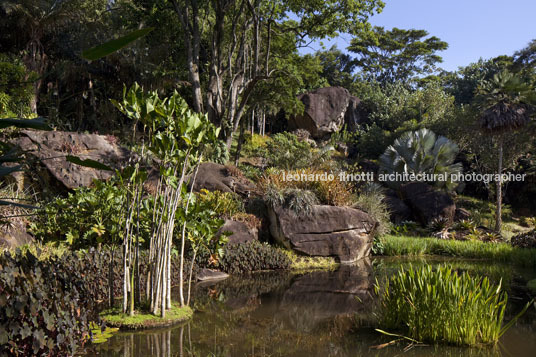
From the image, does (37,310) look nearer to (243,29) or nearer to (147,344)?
(147,344)

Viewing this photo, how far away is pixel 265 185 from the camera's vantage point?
1289 cm

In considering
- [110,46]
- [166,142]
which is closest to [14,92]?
[166,142]

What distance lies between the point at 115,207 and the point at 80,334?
4012mm

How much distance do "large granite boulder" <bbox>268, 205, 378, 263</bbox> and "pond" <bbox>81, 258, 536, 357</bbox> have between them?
2.49 meters

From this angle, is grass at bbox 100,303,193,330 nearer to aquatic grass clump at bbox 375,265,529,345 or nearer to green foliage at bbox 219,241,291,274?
aquatic grass clump at bbox 375,265,529,345

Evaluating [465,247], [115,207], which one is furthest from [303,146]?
[115,207]

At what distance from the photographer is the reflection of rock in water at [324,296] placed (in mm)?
6176

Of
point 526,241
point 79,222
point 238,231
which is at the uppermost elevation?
point 79,222

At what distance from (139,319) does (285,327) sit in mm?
1852

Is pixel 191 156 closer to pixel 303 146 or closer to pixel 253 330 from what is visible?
pixel 253 330

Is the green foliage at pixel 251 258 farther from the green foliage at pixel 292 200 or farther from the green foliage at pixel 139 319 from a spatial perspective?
the green foliage at pixel 139 319

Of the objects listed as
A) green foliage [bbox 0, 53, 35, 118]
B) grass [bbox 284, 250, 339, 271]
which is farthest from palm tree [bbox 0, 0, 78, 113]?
grass [bbox 284, 250, 339, 271]

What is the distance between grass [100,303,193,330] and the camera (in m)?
5.09

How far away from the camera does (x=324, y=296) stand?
7.51 m
